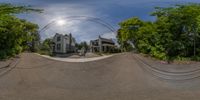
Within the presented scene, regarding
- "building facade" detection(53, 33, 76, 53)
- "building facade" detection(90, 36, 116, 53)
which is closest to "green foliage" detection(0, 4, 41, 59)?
"building facade" detection(53, 33, 76, 53)

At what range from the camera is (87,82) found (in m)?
3.28

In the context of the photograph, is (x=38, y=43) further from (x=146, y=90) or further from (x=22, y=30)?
(x=146, y=90)

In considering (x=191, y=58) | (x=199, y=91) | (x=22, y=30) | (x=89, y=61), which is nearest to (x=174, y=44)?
(x=191, y=58)

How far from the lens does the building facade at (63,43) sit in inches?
117

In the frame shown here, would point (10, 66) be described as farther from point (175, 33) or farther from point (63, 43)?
point (175, 33)

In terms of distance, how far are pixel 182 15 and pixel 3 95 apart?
2.05 meters

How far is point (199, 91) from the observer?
12.0ft

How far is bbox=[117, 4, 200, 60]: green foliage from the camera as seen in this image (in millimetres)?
3773

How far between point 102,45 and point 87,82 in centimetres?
37

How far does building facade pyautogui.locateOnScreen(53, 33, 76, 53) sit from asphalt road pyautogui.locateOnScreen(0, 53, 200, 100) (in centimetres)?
17

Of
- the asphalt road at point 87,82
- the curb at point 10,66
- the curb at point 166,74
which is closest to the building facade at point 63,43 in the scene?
the asphalt road at point 87,82

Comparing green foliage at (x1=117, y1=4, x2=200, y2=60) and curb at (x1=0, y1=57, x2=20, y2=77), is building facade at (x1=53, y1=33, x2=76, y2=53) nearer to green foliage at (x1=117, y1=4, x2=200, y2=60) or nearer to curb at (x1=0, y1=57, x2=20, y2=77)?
curb at (x1=0, y1=57, x2=20, y2=77)

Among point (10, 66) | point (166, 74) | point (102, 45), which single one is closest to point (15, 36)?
point (10, 66)

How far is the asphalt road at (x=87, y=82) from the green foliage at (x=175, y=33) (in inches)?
13.2
